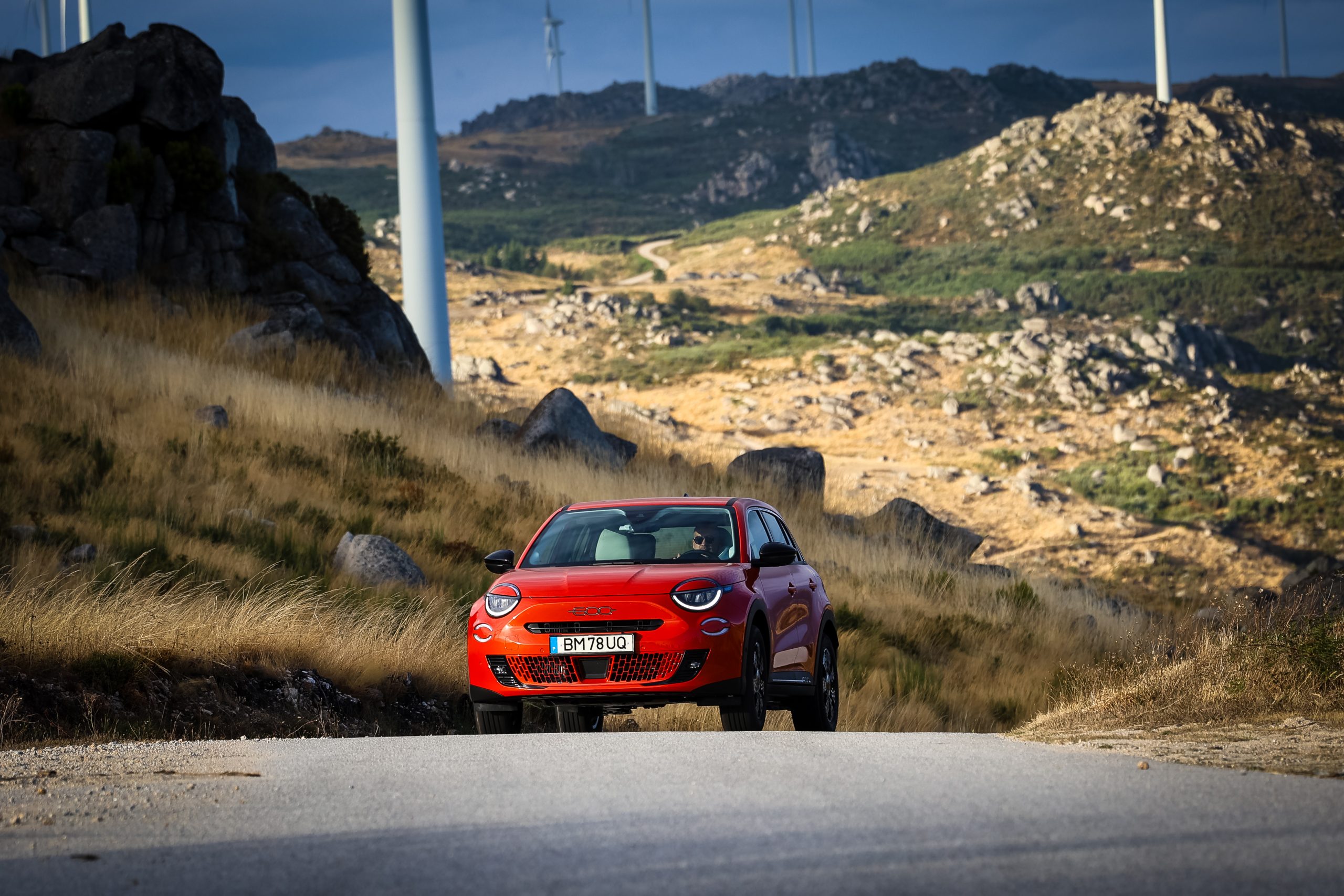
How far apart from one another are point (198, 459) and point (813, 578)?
359 inches

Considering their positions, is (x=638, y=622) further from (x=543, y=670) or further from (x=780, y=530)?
(x=780, y=530)

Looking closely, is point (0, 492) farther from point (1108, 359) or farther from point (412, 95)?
point (1108, 359)

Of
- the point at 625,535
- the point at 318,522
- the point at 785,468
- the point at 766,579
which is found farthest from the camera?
the point at 785,468

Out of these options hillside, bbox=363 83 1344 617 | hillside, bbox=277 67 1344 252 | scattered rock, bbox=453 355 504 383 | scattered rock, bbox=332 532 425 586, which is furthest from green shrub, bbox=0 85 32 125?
hillside, bbox=277 67 1344 252

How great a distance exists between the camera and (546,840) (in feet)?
16.2

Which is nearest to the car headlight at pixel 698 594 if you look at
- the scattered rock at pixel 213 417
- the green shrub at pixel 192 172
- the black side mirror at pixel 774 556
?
the black side mirror at pixel 774 556

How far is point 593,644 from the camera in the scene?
831 cm

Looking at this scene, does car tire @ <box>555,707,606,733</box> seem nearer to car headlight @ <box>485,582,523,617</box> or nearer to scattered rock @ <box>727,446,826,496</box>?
car headlight @ <box>485,582,523,617</box>

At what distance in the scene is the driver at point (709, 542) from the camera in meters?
9.26

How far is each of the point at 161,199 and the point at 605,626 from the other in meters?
19.5

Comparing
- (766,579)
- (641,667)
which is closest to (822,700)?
(766,579)

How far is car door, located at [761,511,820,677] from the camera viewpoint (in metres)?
9.25

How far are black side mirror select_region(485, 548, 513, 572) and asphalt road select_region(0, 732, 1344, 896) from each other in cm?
200

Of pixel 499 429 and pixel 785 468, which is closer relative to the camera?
pixel 499 429
